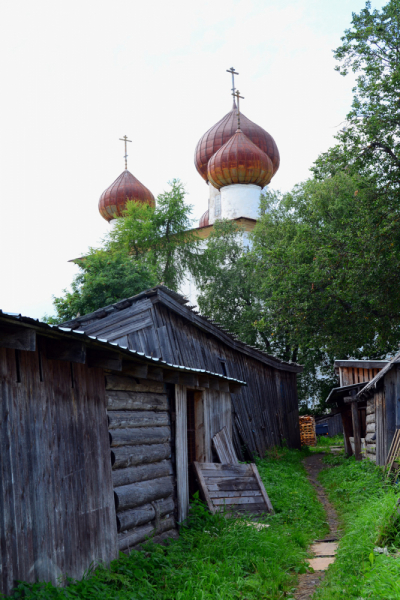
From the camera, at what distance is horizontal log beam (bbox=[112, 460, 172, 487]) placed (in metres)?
6.95

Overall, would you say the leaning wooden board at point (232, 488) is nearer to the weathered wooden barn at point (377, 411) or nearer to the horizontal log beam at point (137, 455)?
the horizontal log beam at point (137, 455)

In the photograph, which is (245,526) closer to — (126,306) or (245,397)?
(126,306)

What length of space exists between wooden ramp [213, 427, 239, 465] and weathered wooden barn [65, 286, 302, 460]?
27 centimetres

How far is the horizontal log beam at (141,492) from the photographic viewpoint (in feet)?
22.4

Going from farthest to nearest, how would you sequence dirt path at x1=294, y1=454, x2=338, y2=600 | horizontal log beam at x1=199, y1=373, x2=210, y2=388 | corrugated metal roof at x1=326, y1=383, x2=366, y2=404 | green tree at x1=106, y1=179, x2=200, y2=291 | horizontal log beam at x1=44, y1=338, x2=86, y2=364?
green tree at x1=106, y1=179, x2=200, y2=291 → corrugated metal roof at x1=326, y1=383, x2=366, y2=404 → horizontal log beam at x1=199, y1=373, x2=210, y2=388 → dirt path at x1=294, y1=454, x2=338, y2=600 → horizontal log beam at x1=44, y1=338, x2=86, y2=364

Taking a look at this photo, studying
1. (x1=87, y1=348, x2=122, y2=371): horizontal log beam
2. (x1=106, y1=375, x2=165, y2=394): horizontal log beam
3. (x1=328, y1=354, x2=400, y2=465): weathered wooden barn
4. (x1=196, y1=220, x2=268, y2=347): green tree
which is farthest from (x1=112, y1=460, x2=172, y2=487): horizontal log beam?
(x1=196, y1=220, x2=268, y2=347): green tree

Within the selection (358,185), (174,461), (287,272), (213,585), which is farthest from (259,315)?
(213,585)

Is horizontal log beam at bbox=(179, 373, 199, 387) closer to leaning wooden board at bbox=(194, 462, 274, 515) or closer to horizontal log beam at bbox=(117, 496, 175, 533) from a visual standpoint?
leaning wooden board at bbox=(194, 462, 274, 515)

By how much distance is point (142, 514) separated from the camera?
733 centimetres

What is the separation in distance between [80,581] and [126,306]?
8.08 meters

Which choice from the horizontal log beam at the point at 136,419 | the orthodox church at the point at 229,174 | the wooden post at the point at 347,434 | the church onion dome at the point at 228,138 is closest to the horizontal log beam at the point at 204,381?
the horizontal log beam at the point at 136,419

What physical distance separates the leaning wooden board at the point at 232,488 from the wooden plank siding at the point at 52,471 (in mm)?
3204

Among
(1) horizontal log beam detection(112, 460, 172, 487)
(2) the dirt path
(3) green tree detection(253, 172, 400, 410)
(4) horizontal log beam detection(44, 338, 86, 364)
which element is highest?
(3) green tree detection(253, 172, 400, 410)

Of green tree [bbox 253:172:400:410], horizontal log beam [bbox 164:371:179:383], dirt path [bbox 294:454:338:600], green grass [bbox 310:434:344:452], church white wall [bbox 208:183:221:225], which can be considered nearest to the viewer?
dirt path [bbox 294:454:338:600]
